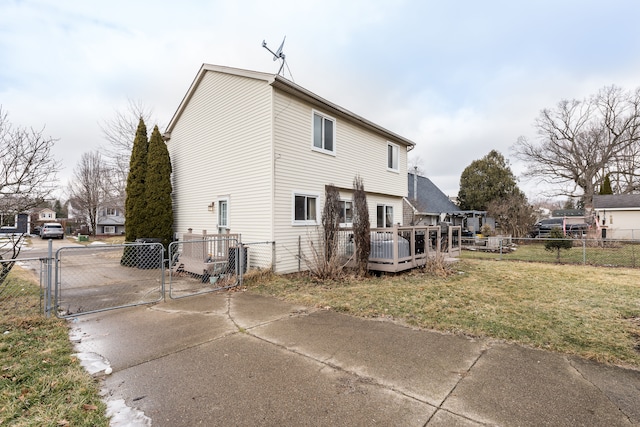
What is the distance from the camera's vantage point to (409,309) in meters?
5.34

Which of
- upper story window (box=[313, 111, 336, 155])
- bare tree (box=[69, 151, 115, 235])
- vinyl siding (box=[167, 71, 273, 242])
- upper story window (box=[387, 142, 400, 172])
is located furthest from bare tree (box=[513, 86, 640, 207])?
bare tree (box=[69, 151, 115, 235])

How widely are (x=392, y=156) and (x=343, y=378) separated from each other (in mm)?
12100

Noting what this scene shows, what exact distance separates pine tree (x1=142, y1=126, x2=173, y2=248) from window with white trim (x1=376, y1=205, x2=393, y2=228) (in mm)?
8803

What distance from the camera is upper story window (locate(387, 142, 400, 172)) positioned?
13492mm

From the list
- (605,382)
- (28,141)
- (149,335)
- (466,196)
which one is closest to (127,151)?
(28,141)

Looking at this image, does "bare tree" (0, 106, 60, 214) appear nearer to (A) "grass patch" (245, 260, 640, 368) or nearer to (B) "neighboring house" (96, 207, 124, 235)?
(A) "grass patch" (245, 260, 640, 368)

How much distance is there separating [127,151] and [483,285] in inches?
897

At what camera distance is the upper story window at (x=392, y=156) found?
13492 mm

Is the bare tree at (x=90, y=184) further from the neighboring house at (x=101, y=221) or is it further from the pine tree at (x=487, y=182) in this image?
the pine tree at (x=487, y=182)

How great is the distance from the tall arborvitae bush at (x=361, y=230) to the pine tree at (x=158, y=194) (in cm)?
786

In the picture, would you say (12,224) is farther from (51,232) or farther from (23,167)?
(51,232)

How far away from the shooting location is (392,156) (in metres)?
13.8

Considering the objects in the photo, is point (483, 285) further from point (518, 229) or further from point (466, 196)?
point (466, 196)

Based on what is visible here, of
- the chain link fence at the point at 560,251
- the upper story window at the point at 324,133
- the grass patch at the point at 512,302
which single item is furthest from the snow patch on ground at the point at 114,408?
the chain link fence at the point at 560,251
